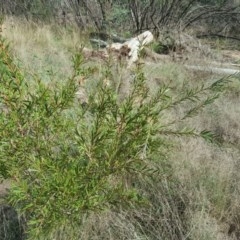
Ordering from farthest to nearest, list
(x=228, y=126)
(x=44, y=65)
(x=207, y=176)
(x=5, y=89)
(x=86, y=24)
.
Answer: (x=86, y=24) < (x=44, y=65) < (x=228, y=126) < (x=207, y=176) < (x=5, y=89)

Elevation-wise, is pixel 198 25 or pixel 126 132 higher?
pixel 126 132

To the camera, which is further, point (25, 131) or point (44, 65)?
point (44, 65)

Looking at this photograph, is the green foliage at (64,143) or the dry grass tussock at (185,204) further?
the dry grass tussock at (185,204)

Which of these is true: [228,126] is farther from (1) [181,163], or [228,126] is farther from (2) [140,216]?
(2) [140,216]

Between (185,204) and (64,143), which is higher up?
(64,143)

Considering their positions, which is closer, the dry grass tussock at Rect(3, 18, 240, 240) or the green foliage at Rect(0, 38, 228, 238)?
the green foliage at Rect(0, 38, 228, 238)

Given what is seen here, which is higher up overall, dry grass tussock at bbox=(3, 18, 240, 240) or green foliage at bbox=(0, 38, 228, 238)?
green foliage at bbox=(0, 38, 228, 238)

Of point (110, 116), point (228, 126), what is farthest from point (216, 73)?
point (110, 116)

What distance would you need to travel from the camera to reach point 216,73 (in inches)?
245

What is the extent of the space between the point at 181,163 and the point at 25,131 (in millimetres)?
1388

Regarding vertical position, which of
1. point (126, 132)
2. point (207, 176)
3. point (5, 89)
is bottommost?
point (207, 176)

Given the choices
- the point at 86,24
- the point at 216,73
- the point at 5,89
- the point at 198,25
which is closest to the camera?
the point at 5,89

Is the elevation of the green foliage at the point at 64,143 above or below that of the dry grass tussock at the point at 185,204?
above

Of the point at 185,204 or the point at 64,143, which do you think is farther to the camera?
the point at 185,204
